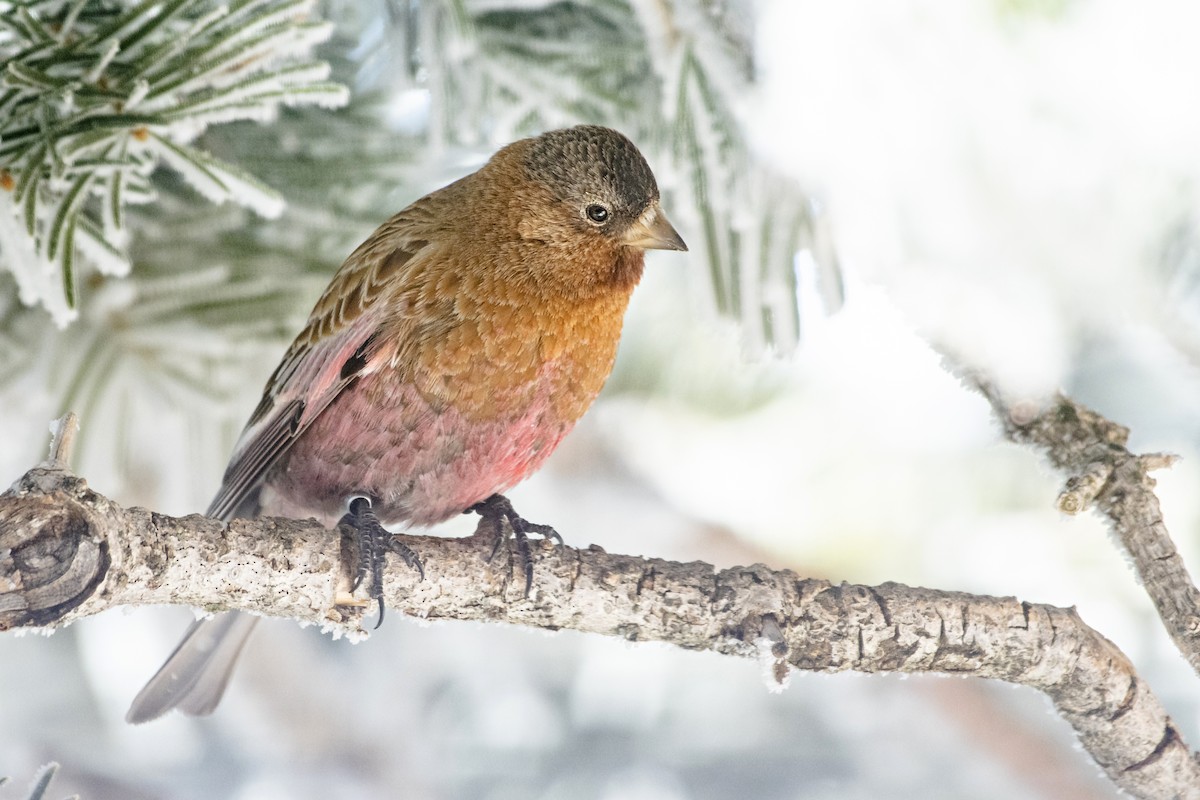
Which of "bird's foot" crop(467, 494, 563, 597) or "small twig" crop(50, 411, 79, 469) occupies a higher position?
"small twig" crop(50, 411, 79, 469)

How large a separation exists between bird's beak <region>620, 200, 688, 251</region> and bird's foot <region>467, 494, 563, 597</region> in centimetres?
34

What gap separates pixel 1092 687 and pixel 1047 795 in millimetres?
526

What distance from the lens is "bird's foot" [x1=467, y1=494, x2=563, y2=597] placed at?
1180mm

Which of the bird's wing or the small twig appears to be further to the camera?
the bird's wing

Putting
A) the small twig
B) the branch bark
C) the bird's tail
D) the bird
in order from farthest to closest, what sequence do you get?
the bird's tail < the bird < the branch bark < the small twig

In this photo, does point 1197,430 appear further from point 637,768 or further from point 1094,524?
point 637,768

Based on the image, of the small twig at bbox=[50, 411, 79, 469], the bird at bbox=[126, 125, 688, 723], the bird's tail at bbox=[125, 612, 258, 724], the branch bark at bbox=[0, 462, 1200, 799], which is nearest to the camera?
the small twig at bbox=[50, 411, 79, 469]

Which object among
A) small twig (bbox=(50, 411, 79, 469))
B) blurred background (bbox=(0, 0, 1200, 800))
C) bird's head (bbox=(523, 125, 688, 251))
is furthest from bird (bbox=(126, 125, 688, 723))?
small twig (bbox=(50, 411, 79, 469))

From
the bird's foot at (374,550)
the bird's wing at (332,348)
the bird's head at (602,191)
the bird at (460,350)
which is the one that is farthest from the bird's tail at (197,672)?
the bird's head at (602,191)

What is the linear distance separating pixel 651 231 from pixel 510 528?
14.5 inches

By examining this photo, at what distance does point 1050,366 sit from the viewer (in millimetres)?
1279

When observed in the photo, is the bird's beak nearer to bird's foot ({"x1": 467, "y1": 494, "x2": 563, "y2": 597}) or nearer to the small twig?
bird's foot ({"x1": 467, "y1": 494, "x2": 563, "y2": 597})

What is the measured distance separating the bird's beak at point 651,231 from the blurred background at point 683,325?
9cm

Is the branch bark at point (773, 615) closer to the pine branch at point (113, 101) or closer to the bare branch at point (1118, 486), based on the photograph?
the bare branch at point (1118, 486)
